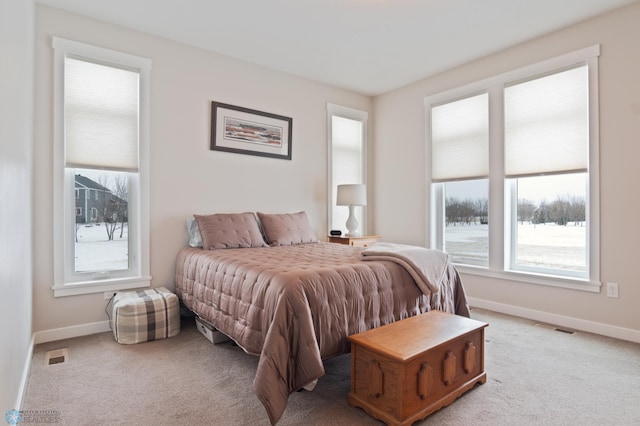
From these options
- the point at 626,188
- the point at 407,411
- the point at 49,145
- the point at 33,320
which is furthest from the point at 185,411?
the point at 626,188

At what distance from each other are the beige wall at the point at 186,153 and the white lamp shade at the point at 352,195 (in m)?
0.30

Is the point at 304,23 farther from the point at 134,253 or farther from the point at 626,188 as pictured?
the point at 626,188

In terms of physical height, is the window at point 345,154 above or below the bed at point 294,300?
above

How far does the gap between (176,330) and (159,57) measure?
101 inches

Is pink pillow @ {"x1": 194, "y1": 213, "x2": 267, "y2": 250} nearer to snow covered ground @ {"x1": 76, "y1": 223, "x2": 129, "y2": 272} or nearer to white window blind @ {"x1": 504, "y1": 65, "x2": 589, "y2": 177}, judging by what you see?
snow covered ground @ {"x1": 76, "y1": 223, "x2": 129, "y2": 272}

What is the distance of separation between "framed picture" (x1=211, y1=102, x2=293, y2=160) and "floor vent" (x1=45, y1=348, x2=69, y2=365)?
85.6 inches

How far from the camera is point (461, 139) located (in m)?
4.06

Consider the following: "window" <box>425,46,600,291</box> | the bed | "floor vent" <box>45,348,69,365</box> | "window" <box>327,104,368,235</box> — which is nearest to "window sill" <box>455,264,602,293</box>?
"window" <box>425,46,600,291</box>

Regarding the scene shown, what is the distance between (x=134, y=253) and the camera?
328 cm

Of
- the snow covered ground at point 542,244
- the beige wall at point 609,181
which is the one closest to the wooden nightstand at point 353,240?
the snow covered ground at point 542,244

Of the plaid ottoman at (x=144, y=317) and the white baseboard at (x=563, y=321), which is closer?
the plaid ottoman at (x=144, y=317)

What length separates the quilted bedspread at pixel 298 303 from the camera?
171 cm

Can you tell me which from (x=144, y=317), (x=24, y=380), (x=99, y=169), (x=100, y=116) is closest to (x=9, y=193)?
(x=24, y=380)

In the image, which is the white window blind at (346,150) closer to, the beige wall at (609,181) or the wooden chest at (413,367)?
the beige wall at (609,181)
